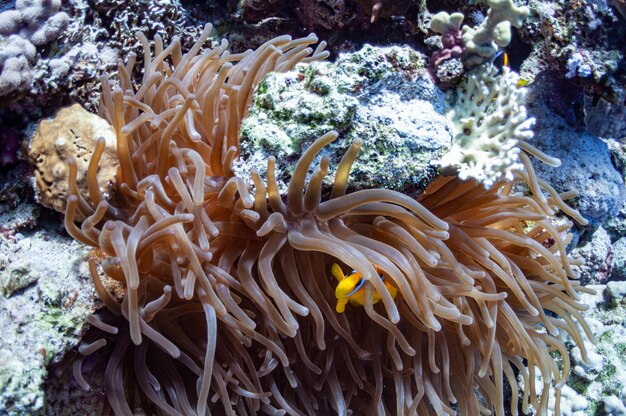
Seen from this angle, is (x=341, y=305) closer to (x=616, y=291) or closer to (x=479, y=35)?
(x=479, y=35)

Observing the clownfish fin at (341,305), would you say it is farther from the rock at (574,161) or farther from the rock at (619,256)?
the rock at (619,256)

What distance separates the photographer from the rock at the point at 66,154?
7.04 ft

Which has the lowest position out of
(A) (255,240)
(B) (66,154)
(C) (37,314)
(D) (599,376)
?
(D) (599,376)

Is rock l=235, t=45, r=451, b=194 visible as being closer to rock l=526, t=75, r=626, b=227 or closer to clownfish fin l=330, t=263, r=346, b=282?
clownfish fin l=330, t=263, r=346, b=282

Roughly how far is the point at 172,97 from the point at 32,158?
666 millimetres

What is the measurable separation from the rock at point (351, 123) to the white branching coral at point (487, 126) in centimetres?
10

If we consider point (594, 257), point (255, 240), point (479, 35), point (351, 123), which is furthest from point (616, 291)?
point (255, 240)

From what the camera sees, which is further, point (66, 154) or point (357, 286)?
point (66, 154)

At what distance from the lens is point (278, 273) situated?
2.17 meters

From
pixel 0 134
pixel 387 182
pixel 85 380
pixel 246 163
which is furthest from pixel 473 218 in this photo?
pixel 0 134

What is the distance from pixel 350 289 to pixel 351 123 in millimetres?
678

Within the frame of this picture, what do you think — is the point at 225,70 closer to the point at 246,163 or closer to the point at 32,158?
the point at 246,163

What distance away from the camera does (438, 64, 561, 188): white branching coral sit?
2.11m

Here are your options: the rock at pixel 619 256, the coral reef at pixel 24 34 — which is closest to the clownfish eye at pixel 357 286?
the coral reef at pixel 24 34
